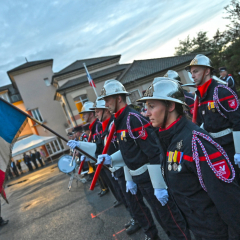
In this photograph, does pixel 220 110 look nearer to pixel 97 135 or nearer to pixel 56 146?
pixel 97 135

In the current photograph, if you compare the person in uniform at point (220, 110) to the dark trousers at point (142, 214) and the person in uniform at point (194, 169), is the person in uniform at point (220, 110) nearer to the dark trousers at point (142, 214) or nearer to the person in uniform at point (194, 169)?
the person in uniform at point (194, 169)

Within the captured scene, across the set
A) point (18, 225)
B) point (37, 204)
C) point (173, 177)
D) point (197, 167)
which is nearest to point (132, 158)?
point (173, 177)

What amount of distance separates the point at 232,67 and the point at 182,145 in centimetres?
2679

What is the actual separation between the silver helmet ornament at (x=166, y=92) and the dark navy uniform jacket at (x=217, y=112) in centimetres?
141

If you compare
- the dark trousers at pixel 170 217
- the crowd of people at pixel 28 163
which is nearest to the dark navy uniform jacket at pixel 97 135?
the dark trousers at pixel 170 217

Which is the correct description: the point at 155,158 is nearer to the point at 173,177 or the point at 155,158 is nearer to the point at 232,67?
the point at 173,177

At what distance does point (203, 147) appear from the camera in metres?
1.90

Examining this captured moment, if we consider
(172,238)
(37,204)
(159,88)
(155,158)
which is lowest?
(37,204)

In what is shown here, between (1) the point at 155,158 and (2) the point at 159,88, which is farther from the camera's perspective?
(1) the point at 155,158

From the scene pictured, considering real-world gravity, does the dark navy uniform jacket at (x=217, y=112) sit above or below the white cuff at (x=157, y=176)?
above

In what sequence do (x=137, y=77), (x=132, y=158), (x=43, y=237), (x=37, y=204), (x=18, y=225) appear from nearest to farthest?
1. (x=132, y=158)
2. (x=43, y=237)
3. (x=18, y=225)
4. (x=37, y=204)
5. (x=137, y=77)

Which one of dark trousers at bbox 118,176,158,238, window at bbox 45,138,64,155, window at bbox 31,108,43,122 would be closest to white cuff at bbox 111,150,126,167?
dark trousers at bbox 118,176,158,238

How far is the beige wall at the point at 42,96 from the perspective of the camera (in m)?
34.8

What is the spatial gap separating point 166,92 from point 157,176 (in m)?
1.49
